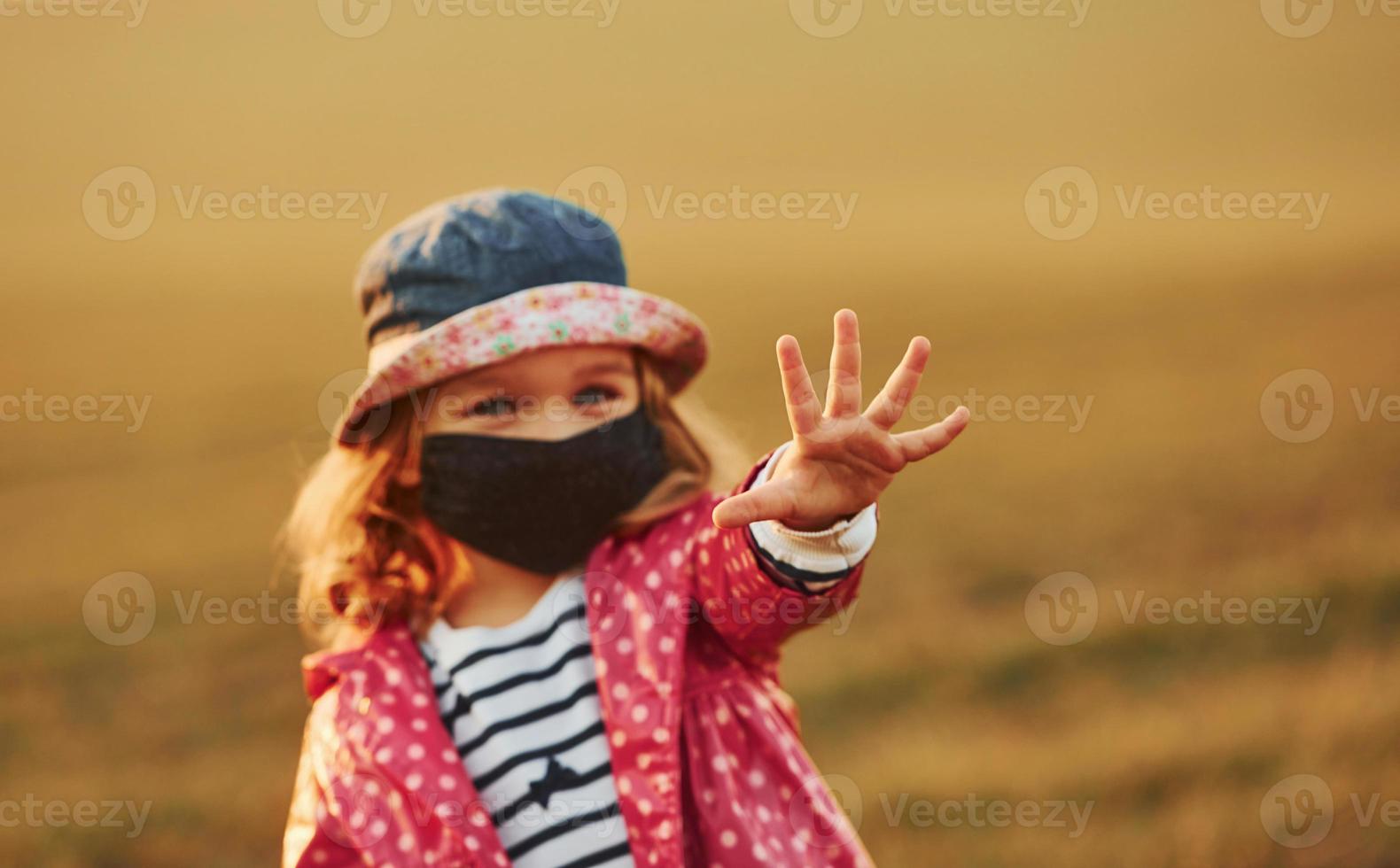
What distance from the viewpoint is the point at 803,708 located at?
5.08 metres

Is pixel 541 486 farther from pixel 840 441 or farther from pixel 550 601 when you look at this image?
pixel 840 441

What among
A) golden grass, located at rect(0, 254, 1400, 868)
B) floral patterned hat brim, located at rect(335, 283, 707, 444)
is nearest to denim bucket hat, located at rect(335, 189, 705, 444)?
floral patterned hat brim, located at rect(335, 283, 707, 444)

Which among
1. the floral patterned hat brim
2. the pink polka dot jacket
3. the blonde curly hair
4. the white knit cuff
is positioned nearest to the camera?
the white knit cuff

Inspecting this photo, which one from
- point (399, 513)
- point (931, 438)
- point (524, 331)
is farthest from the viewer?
point (399, 513)

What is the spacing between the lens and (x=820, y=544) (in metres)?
2.21

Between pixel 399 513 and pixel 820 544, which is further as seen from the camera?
pixel 399 513

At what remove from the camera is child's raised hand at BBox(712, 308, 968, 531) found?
6.77ft

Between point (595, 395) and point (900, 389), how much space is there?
767 millimetres

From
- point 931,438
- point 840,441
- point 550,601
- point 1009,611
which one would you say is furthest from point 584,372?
point 1009,611

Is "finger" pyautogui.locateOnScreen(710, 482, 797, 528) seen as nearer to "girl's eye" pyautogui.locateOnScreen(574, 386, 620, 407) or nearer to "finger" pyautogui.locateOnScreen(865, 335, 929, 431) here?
"finger" pyautogui.locateOnScreen(865, 335, 929, 431)

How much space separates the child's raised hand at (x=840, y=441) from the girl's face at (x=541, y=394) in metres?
0.58

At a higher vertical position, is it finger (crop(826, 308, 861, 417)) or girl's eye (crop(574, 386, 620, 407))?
finger (crop(826, 308, 861, 417))

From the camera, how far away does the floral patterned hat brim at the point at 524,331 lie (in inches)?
99.9

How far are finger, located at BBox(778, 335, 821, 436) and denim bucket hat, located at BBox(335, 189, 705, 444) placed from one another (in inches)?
23.5
